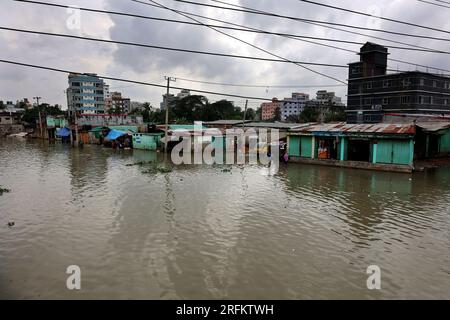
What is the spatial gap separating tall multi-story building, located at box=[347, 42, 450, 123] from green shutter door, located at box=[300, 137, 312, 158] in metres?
50.3

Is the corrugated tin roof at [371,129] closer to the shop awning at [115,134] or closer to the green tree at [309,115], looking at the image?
the shop awning at [115,134]

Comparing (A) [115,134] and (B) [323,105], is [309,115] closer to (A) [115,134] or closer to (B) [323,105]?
(B) [323,105]

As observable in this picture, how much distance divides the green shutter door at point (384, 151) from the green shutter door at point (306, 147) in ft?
21.1

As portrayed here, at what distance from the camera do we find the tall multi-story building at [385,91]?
71875 millimetres

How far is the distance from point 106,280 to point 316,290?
17.9 feet

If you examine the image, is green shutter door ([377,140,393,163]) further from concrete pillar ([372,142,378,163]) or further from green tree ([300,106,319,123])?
green tree ([300,106,319,123])

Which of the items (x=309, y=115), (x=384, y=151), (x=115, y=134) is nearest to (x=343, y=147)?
(x=384, y=151)

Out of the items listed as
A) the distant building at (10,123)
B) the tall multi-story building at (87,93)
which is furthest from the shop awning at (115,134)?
the tall multi-story building at (87,93)

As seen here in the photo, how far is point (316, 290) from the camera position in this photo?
8.00 meters

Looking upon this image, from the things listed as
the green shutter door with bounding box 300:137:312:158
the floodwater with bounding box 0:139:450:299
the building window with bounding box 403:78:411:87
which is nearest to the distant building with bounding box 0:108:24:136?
the floodwater with bounding box 0:139:450:299

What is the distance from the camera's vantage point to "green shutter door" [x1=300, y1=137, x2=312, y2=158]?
101ft

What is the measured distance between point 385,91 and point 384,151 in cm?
5873
